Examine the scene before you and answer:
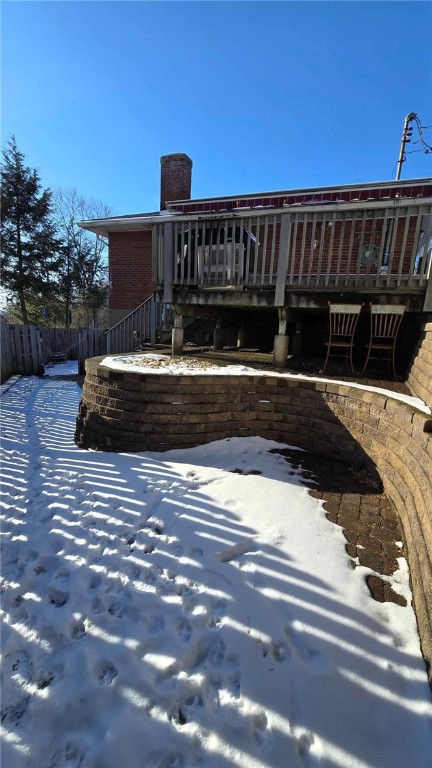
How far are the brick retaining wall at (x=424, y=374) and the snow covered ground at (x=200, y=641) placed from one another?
1.41m

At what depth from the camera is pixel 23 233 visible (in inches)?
663

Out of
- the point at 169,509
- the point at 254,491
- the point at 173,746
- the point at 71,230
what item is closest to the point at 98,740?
the point at 173,746

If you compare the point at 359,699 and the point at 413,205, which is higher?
the point at 413,205

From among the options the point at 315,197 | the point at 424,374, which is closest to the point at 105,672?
the point at 424,374

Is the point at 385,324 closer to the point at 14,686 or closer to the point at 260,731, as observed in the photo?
the point at 260,731

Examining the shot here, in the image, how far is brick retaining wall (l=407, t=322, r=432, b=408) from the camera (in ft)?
9.64

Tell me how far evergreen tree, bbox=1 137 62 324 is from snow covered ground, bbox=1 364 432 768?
17.2 metres

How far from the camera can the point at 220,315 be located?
6.82 meters

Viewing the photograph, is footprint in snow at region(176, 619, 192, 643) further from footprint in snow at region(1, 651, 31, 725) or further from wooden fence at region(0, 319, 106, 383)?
wooden fence at region(0, 319, 106, 383)

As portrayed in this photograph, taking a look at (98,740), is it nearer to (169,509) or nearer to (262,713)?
(262,713)

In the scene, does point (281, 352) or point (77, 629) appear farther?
point (281, 352)

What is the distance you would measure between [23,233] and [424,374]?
19.2 metres

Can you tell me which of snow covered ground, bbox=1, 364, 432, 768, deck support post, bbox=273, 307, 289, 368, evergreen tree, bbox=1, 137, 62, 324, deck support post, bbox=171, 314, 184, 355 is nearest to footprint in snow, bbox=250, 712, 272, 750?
snow covered ground, bbox=1, 364, 432, 768

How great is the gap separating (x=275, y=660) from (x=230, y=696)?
0.25m
